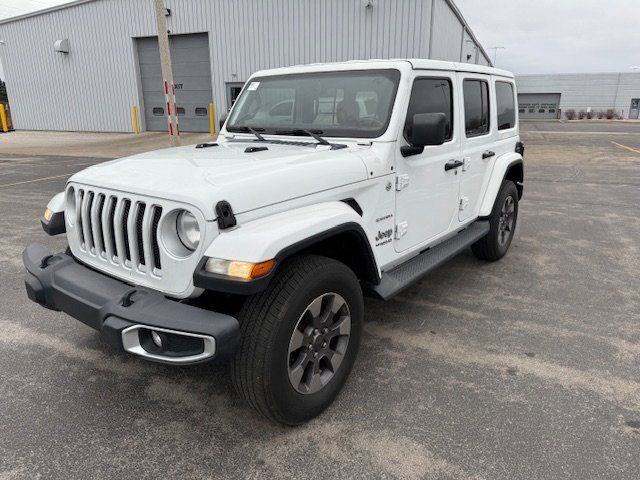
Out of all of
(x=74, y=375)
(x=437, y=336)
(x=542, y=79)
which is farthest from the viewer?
(x=542, y=79)

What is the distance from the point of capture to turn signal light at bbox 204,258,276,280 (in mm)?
2023

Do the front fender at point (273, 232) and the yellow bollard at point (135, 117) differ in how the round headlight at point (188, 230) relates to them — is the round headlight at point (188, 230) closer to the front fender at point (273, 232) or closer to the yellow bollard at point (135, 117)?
the front fender at point (273, 232)

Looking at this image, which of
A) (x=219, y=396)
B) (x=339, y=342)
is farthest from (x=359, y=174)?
(x=219, y=396)

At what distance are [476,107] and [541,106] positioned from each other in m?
67.7

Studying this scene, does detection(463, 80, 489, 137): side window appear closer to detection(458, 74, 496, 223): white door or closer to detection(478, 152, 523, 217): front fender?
detection(458, 74, 496, 223): white door

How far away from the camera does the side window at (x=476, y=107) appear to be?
13.2 feet

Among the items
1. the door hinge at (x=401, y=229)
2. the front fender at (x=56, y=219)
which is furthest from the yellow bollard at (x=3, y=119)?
the door hinge at (x=401, y=229)

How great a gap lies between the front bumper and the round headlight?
28cm

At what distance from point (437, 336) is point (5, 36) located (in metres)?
27.9

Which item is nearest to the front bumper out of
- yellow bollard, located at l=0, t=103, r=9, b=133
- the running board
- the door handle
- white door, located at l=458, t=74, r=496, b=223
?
the running board

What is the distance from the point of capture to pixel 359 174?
2.82 meters

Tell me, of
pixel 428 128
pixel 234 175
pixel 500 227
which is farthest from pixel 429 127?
pixel 500 227

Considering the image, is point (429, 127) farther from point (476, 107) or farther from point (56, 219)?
point (56, 219)

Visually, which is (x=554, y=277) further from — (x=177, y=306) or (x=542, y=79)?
(x=542, y=79)
